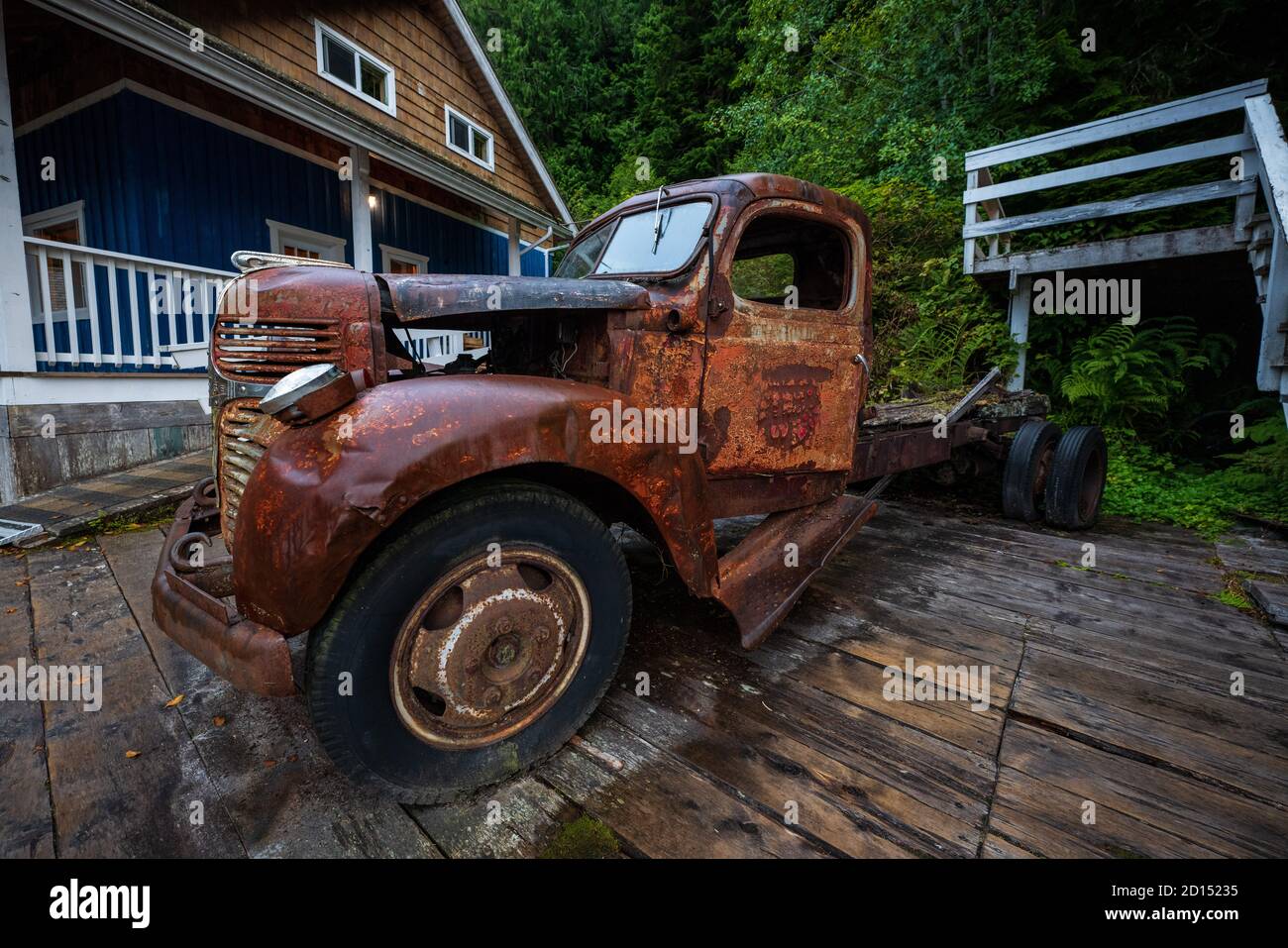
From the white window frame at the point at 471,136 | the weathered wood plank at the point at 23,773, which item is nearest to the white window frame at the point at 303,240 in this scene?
the white window frame at the point at 471,136

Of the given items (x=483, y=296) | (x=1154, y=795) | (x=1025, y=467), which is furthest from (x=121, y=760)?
(x=1025, y=467)

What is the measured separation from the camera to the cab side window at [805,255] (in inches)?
117

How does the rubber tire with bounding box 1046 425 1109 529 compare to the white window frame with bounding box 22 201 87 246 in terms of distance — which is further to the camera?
the white window frame with bounding box 22 201 87 246

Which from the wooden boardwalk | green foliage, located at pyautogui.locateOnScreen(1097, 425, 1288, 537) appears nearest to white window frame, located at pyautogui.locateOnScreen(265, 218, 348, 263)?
the wooden boardwalk

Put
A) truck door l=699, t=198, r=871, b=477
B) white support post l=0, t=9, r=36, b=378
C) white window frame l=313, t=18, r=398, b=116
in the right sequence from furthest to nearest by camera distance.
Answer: white window frame l=313, t=18, r=398, b=116
white support post l=0, t=9, r=36, b=378
truck door l=699, t=198, r=871, b=477

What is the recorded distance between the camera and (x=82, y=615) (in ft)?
9.45

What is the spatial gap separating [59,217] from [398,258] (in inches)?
169

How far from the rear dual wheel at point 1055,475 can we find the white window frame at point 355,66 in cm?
1062

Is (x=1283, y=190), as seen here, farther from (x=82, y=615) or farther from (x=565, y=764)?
(x=82, y=615)

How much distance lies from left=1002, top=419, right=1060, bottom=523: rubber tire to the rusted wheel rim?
4.30m

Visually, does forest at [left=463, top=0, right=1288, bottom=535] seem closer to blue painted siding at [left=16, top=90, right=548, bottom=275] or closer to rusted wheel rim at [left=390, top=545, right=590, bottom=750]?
rusted wheel rim at [left=390, top=545, right=590, bottom=750]

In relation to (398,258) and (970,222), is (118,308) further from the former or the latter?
(970,222)

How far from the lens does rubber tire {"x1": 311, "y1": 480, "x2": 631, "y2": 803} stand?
149 centimetres
